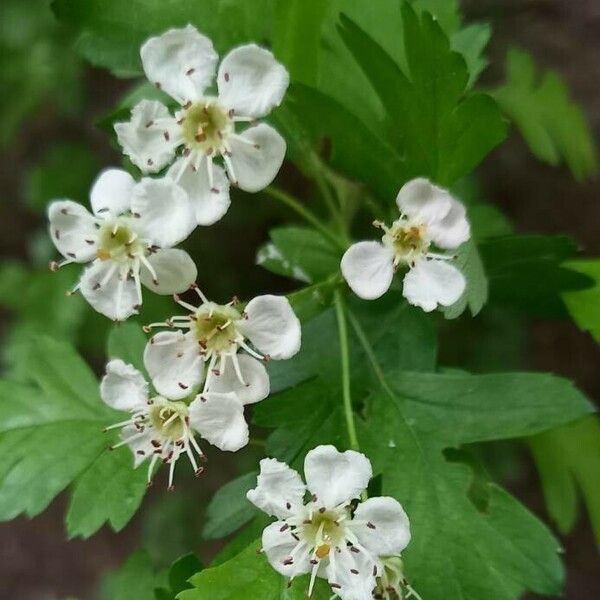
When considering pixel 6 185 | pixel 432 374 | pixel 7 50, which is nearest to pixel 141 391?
pixel 432 374

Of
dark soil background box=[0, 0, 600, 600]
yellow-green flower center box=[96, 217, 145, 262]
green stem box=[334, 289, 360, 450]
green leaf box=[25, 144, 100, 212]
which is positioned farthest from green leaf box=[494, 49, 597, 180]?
green leaf box=[25, 144, 100, 212]

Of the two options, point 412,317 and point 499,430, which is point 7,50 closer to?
point 412,317

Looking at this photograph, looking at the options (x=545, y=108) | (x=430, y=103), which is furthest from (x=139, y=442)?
(x=545, y=108)

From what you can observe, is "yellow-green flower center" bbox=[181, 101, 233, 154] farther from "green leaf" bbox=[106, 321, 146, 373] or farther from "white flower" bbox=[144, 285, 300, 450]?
"green leaf" bbox=[106, 321, 146, 373]

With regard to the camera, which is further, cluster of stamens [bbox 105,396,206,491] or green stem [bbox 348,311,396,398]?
green stem [bbox 348,311,396,398]

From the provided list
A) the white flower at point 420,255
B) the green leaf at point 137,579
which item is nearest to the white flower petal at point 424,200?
the white flower at point 420,255
